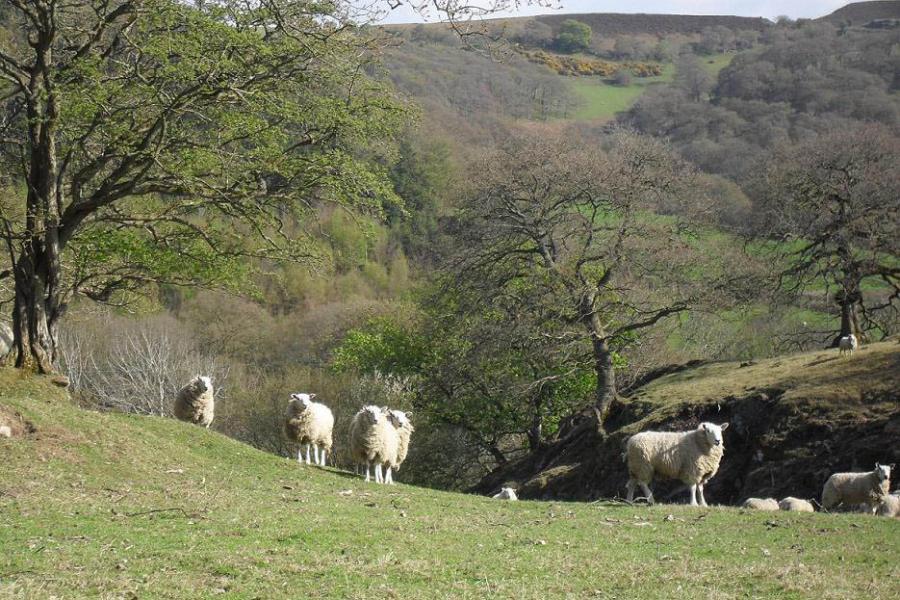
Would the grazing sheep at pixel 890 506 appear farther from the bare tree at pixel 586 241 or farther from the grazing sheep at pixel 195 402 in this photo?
the grazing sheep at pixel 195 402

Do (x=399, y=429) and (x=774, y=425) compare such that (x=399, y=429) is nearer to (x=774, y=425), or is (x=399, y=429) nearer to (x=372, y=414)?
(x=372, y=414)

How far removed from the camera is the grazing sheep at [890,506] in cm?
1838

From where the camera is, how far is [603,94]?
131 meters

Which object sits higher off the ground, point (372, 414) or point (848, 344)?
point (848, 344)

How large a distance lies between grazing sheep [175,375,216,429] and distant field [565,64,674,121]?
92733 millimetres

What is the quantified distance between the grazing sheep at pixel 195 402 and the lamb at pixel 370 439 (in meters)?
4.75

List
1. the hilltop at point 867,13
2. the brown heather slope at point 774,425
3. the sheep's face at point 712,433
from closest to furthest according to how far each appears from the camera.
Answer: the sheep's face at point 712,433 < the brown heather slope at point 774,425 < the hilltop at point 867,13

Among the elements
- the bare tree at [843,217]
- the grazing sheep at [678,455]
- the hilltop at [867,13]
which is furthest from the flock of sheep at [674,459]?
the hilltop at [867,13]

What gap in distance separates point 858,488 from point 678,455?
3.59 metres

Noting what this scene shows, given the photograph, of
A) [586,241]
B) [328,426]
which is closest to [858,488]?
[328,426]

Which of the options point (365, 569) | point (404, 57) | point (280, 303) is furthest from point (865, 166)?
point (404, 57)

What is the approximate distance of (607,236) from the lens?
119 feet

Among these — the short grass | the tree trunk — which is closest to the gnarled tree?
the short grass

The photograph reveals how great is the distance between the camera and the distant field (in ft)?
386
